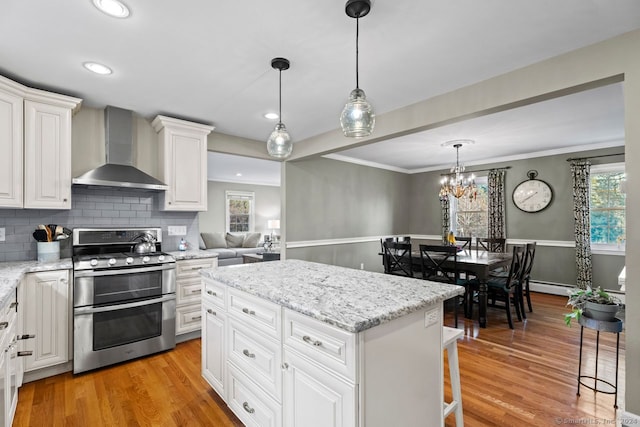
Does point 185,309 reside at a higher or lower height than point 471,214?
lower

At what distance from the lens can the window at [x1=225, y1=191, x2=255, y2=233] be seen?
9.12 metres

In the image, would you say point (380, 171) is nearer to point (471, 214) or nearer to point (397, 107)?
point (471, 214)

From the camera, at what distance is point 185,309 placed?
10.9 feet

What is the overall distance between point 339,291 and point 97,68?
2.54 meters

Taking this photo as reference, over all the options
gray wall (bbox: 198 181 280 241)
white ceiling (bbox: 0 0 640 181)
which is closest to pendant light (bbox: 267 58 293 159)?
white ceiling (bbox: 0 0 640 181)

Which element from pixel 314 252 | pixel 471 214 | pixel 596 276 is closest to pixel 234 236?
pixel 314 252

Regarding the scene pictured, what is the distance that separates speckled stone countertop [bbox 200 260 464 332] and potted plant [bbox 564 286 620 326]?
133cm

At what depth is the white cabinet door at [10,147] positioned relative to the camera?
248 cm

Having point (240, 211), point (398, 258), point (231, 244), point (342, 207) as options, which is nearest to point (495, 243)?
point (398, 258)

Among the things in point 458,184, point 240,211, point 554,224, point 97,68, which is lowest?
point 554,224

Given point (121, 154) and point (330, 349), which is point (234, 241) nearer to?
point (121, 154)

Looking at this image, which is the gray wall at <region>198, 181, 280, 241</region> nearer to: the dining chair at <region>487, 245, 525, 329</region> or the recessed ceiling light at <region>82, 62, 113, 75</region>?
the recessed ceiling light at <region>82, 62, 113, 75</region>

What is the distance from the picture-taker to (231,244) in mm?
8219

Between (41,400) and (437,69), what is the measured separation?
154 inches
